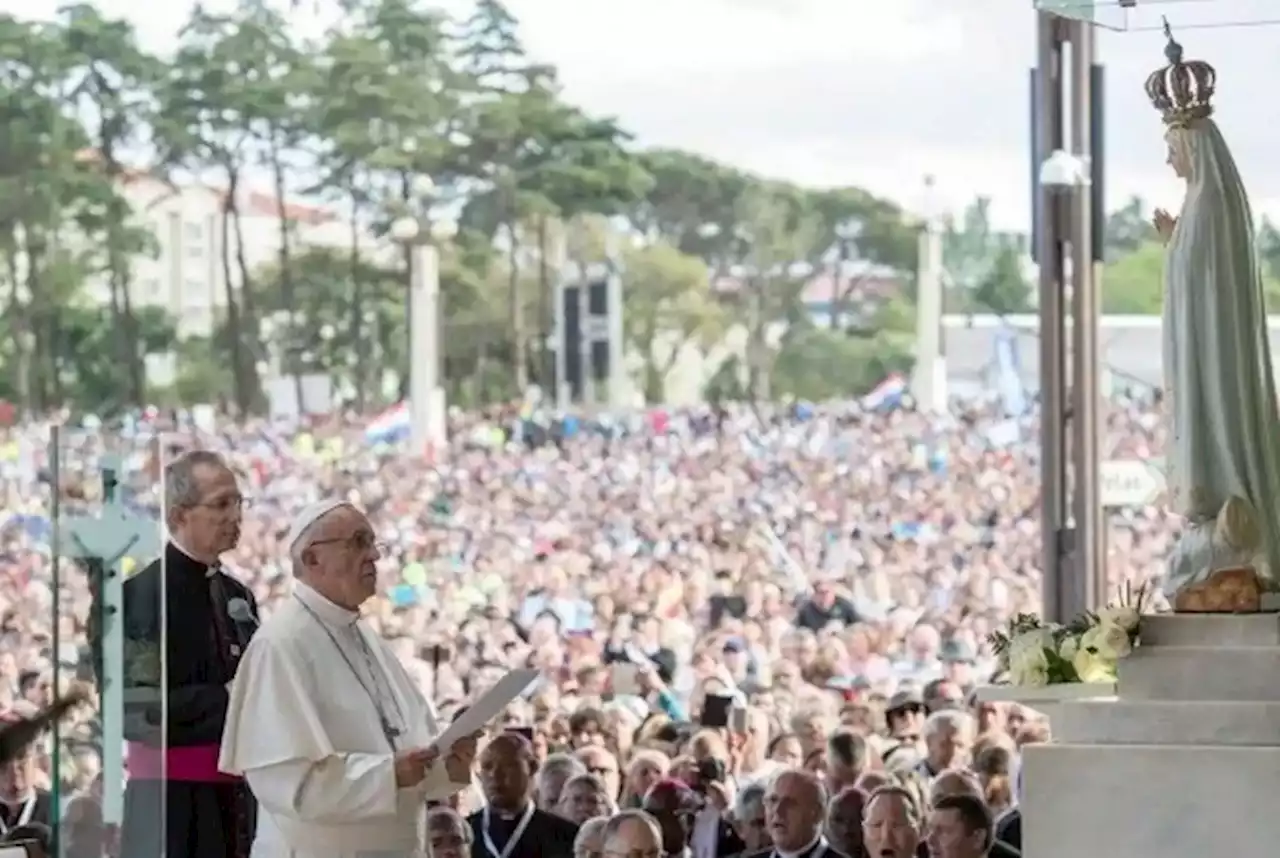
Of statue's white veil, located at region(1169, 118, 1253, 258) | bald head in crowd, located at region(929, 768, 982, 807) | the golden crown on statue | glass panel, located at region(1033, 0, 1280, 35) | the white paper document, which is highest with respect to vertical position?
glass panel, located at region(1033, 0, 1280, 35)

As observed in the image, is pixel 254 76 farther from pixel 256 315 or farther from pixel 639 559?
pixel 639 559

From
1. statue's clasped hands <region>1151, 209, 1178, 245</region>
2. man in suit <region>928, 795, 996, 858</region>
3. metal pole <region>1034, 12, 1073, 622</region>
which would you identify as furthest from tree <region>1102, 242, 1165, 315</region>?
statue's clasped hands <region>1151, 209, 1178, 245</region>

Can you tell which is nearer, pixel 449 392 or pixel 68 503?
pixel 68 503

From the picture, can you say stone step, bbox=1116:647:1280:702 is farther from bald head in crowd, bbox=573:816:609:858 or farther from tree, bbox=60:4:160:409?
tree, bbox=60:4:160:409

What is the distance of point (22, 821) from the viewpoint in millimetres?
7426

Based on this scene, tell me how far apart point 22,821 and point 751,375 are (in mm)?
6935

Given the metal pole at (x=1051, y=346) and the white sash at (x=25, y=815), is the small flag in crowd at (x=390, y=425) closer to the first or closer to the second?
the metal pole at (x=1051, y=346)

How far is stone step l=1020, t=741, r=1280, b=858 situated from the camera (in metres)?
6.37

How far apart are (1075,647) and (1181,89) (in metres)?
1.23

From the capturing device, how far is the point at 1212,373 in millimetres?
6625

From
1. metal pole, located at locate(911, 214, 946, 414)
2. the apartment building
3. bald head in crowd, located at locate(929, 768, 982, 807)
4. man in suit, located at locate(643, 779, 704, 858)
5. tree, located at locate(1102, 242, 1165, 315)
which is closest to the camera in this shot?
bald head in crowd, located at locate(929, 768, 982, 807)

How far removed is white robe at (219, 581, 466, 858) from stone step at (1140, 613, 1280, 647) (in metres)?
1.52

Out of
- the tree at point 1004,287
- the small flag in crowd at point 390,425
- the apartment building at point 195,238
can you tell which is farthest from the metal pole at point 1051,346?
the apartment building at point 195,238

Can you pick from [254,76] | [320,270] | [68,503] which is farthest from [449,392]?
[68,503]
